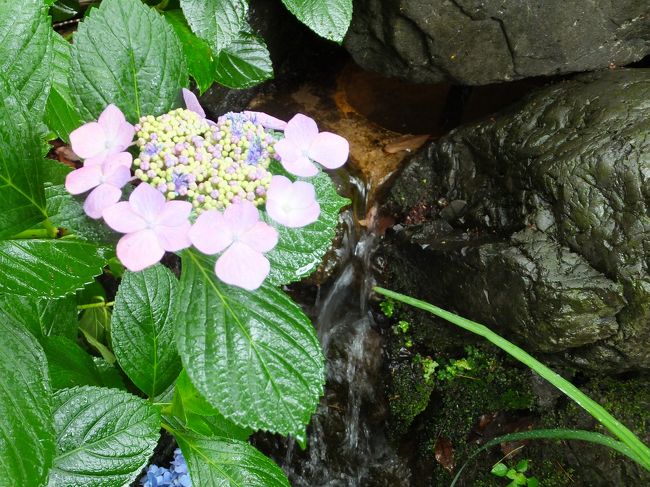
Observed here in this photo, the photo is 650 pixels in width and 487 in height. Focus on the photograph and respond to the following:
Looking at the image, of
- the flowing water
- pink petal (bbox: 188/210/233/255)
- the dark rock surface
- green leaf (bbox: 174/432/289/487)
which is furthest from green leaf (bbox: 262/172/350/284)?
the flowing water

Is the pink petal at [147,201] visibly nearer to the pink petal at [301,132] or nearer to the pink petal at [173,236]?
the pink petal at [173,236]

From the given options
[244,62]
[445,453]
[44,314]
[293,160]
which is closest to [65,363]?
[44,314]

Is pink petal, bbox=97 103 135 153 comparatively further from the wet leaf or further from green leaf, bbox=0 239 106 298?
the wet leaf

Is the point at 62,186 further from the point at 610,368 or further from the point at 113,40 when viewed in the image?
the point at 610,368

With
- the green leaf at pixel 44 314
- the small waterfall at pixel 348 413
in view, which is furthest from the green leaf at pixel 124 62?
the small waterfall at pixel 348 413

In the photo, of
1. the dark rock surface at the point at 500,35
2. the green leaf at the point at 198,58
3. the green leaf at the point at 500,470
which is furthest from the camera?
the green leaf at the point at 500,470

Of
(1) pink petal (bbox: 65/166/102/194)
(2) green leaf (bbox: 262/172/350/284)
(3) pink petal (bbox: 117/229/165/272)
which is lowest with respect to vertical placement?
(2) green leaf (bbox: 262/172/350/284)
